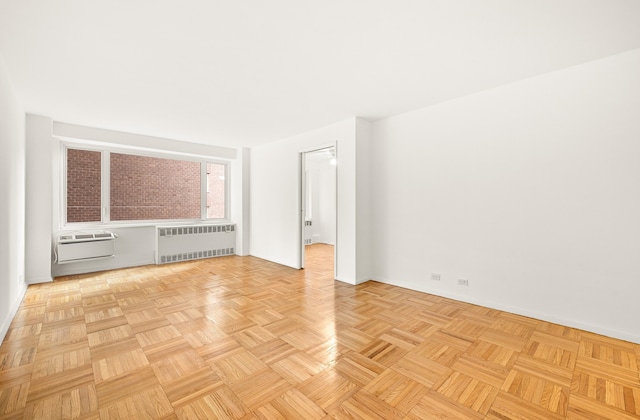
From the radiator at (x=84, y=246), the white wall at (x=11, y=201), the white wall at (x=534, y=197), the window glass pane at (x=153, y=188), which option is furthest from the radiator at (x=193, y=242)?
the white wall at (x=534, y=197)

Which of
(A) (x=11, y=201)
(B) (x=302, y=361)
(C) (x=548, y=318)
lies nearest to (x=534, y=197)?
(C) (x=548, y=318)

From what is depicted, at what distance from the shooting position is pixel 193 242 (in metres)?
5.68

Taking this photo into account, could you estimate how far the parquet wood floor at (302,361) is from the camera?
5.21ft

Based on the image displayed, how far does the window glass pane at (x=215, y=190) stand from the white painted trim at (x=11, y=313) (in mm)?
3170

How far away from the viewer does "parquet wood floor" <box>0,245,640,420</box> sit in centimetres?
159

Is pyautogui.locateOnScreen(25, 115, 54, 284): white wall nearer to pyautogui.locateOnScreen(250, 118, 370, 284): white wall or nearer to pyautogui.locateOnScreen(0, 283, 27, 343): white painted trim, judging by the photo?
pyautogui.locateOnScreen(0, 283, 27, 343): white painted trim

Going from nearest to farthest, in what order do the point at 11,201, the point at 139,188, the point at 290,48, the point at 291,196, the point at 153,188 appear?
the point at 290,48 → the point at 11,201 → the point at 291,196 → the point at 139,188 → the point at 153,188

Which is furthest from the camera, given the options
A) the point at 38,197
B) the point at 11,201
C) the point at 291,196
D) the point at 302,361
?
the point at 291,196

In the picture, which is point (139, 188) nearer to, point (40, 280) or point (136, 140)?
point (136, 140)

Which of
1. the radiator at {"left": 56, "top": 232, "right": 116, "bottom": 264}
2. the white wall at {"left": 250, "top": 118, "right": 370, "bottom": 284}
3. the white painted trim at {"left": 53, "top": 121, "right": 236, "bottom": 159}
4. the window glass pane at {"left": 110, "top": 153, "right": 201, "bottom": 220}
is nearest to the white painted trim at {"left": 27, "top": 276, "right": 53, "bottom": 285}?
the radiator at {"left": 56, "top": 232, "right": 116, "bottom": 264}

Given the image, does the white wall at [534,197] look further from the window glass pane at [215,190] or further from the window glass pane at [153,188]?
the window glass pane at [153,188]

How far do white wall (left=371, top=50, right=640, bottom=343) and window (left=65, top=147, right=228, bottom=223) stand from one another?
431 centimetres

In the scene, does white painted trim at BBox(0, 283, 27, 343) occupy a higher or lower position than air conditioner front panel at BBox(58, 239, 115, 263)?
lower

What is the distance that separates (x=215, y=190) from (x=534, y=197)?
5.83m
